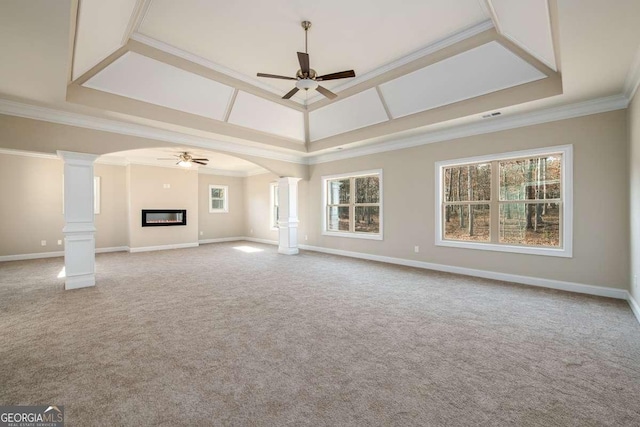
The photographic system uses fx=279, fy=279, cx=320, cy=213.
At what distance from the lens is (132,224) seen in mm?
8172

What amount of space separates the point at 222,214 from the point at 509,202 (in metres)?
9.00

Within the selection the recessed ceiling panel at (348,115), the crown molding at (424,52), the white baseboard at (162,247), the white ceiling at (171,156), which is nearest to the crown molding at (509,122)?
the recessed ceiling panel at (348,115)

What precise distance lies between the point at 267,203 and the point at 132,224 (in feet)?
13.4

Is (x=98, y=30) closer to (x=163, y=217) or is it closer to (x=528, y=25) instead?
(x=528, y=25)

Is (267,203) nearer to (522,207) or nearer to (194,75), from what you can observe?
(194,75)

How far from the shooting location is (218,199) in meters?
10.5

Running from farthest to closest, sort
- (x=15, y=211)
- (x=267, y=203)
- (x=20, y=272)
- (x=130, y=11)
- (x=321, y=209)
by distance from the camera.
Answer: (x=267, y=203) → (x=321, y=209) → (x=15, y=211) → (x=20, y=272) → (x=130, y=11)

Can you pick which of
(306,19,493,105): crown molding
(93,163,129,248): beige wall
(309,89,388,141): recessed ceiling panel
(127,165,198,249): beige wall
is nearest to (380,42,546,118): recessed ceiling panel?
(306,19,493,105): crown molding

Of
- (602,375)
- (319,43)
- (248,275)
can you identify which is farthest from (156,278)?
(602,375)

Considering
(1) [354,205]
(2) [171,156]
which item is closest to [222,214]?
(2) [171,156]

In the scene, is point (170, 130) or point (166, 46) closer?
point (166, 46)

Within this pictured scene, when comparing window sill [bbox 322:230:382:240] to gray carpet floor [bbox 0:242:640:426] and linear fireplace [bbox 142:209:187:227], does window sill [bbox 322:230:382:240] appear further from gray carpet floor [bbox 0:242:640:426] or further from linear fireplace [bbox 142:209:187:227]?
linear fireplace [bbox 142:209:187:227]

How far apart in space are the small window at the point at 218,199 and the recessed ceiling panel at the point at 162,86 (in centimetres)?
559

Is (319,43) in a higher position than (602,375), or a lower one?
higher
